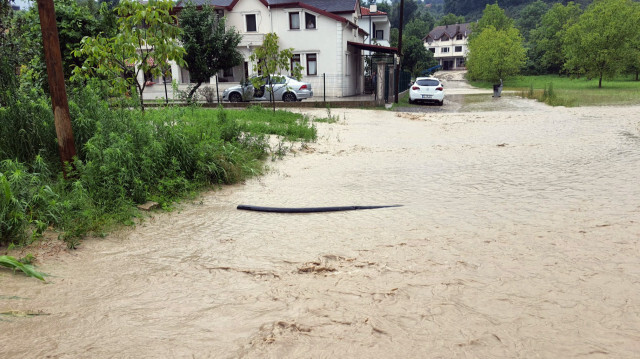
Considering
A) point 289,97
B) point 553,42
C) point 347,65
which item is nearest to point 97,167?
point 289,97

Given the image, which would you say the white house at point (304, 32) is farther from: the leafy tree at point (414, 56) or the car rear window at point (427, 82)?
the leafy tree at point (414, 56)

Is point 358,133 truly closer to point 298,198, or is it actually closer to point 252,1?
point 298,198

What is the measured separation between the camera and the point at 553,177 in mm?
8484

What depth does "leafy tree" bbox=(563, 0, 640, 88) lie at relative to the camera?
123 feet

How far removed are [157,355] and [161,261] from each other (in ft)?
5.75

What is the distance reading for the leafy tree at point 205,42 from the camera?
78.1ft

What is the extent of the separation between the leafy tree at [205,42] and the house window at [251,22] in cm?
498

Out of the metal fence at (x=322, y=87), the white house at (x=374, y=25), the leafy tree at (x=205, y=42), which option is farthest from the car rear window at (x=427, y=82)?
the white house at (x=374, y=25)

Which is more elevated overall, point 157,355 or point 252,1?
point 252,1

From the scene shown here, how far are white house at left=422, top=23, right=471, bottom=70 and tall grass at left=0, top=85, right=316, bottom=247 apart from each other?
9905 cm

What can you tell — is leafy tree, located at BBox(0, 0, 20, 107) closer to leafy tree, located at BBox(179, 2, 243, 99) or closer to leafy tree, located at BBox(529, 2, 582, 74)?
leafy tree, located at BBox(179, 2, 243, 99)

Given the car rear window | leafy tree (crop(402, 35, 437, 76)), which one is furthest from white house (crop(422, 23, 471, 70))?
the car rear window

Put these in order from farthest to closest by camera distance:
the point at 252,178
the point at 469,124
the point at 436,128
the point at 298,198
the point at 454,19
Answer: the point at 454,19
the point at 469,124
the point at 436,128
the point at 252,178
the point at 298,198

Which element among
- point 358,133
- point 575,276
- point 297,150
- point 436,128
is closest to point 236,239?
point 575,276
